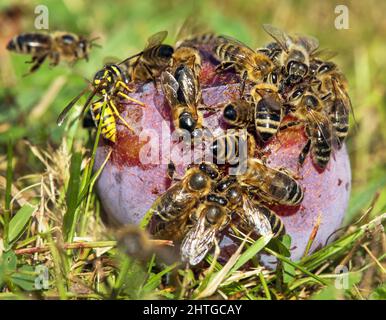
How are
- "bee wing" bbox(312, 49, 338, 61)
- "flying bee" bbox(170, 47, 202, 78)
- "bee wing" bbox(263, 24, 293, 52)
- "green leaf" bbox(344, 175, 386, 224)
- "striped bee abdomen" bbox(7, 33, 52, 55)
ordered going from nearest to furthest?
"flying bee" bbox(170, 47, 202, 78), "bee wing" bbox(263, 24, 293, 52), "bee wing" bbox(312, 49, 338, 61), "green leaf" bbox(344, 175, 386, 224), "striped bee abdomen" bbox(7, 33, 52, 55)

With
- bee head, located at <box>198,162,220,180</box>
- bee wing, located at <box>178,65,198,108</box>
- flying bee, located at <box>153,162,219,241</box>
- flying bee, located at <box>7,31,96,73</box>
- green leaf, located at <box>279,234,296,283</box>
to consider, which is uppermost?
flying bee, located at <box>7,31,96,73</box>

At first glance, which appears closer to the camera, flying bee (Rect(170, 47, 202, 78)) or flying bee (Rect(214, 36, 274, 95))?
flying bee (Rect(214, 36, 274, 95))

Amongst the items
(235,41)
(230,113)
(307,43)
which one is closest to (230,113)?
(230,113)

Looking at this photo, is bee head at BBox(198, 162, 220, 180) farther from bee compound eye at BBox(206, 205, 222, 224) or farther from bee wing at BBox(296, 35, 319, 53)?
bee wing at BBox(296, 35, 319, 53)

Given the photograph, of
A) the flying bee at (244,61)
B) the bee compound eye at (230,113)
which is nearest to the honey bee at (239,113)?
the bee compound eye at (230,113)

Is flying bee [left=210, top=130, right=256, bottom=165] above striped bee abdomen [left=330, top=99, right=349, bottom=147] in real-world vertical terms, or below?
below

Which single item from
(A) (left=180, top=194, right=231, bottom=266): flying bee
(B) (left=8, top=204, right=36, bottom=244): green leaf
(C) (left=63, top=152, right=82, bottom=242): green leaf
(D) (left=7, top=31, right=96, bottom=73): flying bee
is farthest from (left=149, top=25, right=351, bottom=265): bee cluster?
(D) (left=7, top=31, right=96, bottom=73): flying bee

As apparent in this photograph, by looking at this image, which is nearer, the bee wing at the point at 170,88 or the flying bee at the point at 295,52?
the bee wing at the point at 170,88

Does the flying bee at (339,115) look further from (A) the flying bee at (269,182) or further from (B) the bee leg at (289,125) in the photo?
(A) the flying bee at (269,182)
